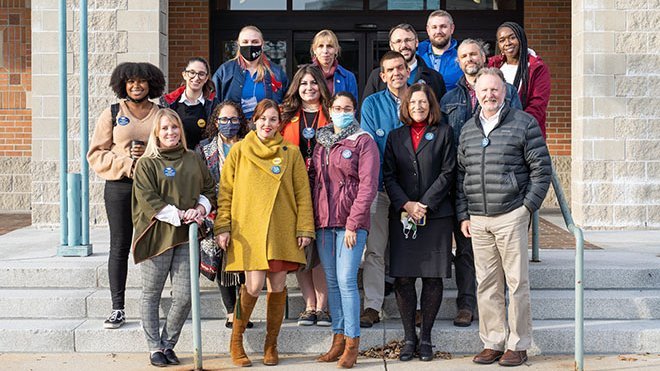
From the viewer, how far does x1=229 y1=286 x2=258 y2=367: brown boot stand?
5852 mm

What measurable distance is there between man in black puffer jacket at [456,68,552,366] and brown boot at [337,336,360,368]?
844mm

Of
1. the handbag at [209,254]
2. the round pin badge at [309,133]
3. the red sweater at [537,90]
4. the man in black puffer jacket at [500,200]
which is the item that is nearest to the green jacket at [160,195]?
the handbag at [209,254]

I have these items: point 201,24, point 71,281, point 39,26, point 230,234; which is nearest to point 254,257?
point 230,234

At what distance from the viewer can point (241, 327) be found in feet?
19.3

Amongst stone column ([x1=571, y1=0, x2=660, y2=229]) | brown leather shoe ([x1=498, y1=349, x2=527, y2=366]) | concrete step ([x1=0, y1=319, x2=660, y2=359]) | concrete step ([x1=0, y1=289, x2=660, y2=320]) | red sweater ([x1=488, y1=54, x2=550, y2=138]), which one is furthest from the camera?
stone column ([x1=571, y1=0, x2=660, y2=229])

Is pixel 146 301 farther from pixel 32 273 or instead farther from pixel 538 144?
pixel 538 144

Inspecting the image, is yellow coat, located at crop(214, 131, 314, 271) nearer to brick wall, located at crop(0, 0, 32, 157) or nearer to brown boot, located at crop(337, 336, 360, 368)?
brown boot, located at crop(337, 336, 360, 368)

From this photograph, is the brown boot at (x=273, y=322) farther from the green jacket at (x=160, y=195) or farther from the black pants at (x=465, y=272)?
the black pants at (x=465, y=272)

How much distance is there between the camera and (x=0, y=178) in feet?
39.9

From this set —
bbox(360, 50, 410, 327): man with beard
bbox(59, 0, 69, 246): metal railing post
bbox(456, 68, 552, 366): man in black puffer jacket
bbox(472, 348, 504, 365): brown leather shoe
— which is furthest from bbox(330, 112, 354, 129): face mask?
bbox(59, 0, 69, 246): metal railing post

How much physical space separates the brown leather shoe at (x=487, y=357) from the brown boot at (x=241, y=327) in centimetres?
155

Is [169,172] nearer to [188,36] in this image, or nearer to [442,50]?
[442,50]

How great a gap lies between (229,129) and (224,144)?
0.18 m

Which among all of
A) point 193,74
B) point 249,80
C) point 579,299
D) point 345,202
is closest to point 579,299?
point 579,299
